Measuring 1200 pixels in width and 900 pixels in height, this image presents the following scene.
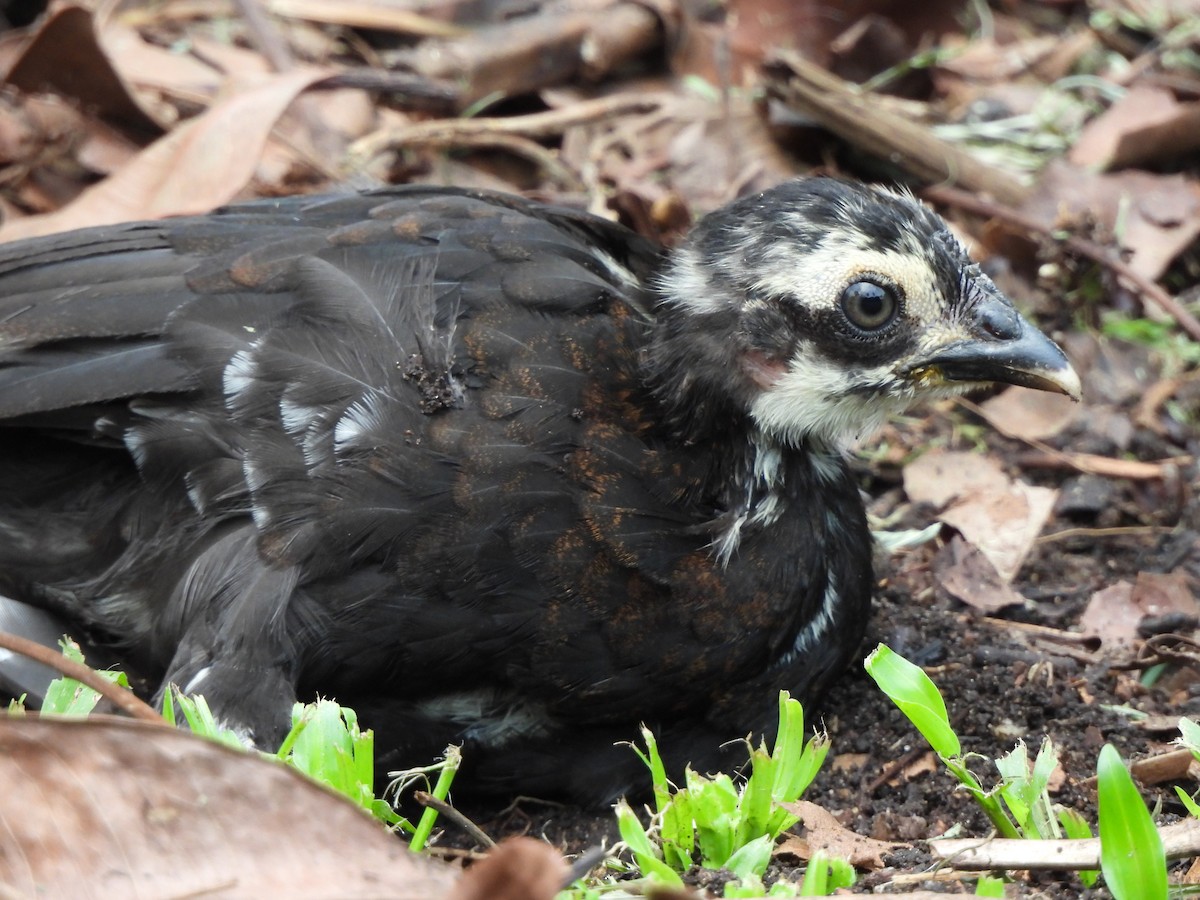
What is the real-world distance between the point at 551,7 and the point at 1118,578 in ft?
11.5

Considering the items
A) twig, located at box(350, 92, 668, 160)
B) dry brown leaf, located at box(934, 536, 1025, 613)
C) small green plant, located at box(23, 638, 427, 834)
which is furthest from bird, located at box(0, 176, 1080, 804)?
twig, located at box(350, 92, 668, 160)

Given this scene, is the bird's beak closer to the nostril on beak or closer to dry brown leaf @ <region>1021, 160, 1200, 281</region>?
the nostril on beak

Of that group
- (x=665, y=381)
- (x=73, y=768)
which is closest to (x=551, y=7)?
(x=665, y=381)

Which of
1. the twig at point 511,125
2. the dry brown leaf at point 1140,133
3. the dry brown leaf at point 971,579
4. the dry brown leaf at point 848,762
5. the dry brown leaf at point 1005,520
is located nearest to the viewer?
the dry brown leaf at point 848,762

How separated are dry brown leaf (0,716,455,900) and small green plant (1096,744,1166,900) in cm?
118

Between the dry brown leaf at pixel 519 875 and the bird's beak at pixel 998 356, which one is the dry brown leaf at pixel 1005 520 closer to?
the bird's beak at pixel 998 356

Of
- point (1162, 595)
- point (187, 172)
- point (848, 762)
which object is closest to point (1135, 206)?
point (1162, 595)

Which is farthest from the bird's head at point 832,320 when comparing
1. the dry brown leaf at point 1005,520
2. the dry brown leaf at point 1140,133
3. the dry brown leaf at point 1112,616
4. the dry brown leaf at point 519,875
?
the dry brown leaf at point 1140,133

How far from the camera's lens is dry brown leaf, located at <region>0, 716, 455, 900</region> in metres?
2.27

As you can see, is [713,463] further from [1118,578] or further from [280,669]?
[1118,578]

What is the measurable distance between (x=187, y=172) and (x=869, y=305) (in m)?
2.58

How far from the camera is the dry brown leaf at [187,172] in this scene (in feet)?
16.2

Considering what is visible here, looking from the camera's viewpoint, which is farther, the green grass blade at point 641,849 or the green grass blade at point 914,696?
the green grass blade at point 914,696

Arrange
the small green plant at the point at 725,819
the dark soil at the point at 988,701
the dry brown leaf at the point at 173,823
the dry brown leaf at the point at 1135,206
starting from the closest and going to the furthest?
the dry brown leaf at the point at 173,823 < the small green plant at the point at 725,819 < the dark soil at the point at 988,701 < the dry brown leaf at the point at 1135,206
